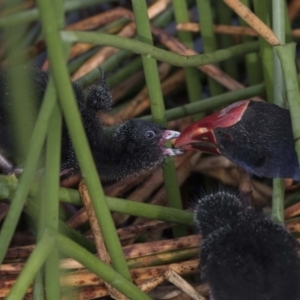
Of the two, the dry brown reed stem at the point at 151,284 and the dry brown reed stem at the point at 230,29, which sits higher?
the dry brown reed stem at the point at 230,29

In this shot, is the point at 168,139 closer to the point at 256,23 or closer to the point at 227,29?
the point at 256,23

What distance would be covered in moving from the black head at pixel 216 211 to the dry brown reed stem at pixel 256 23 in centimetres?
38

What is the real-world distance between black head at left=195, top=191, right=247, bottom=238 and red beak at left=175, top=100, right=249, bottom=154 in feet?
0.70

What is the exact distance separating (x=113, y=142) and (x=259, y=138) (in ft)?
1.24

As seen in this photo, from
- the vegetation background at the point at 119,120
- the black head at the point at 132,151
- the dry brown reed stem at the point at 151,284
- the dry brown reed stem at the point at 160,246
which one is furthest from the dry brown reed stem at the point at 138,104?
the dry brown reed stem at the point at 151,284

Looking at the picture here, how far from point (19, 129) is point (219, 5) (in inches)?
41.8

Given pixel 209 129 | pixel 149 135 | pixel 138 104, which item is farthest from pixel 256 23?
pixel 138 104

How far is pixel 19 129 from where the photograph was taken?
4.75ft

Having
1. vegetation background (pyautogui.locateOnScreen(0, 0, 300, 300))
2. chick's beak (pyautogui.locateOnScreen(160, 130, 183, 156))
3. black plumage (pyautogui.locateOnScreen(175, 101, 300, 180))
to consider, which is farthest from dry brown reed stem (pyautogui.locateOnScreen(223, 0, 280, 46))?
chick's beak (pyautogui.locateOnScreen(160, 130, 183, 156))

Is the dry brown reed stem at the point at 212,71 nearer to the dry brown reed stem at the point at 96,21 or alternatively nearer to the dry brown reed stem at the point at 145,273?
the dry brown reed stem at the point at 96,21

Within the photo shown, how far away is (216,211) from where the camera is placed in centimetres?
157

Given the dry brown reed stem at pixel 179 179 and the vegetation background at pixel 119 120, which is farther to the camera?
the dry brown reed stem at pixel 179 179

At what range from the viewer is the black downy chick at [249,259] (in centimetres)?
138

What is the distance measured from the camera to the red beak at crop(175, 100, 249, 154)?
175 centimetres
